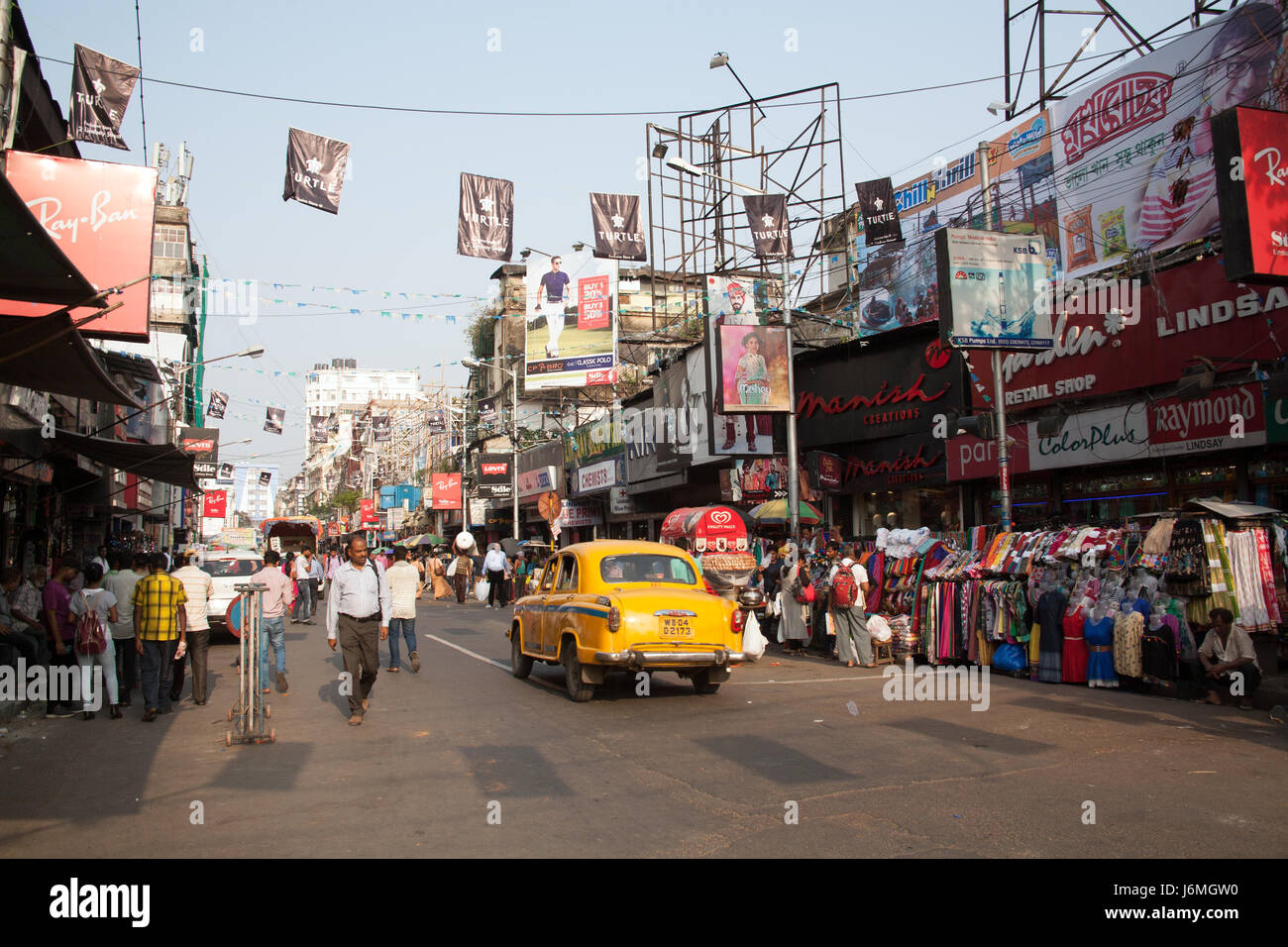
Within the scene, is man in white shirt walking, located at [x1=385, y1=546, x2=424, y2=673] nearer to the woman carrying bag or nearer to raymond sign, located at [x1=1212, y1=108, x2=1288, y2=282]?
the woman carrying bag

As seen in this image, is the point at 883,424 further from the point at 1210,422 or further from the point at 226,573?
the point at 226,573

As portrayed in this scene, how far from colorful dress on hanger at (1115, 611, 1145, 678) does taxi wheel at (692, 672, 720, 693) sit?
16.4 ft

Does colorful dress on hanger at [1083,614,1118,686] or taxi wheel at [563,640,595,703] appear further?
colorful dress on hanger at [1083,614,1118,686]

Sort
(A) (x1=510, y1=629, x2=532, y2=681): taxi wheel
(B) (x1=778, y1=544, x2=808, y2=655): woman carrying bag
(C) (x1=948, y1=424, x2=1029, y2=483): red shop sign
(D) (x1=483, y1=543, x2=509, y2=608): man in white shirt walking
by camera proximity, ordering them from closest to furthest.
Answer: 1. (A) (x1=510, y1=629, x2=532, y2=681): taxi wheel
2. (B) (x1=778, y1=544, x2=808, y2=655): woman carrying bag
3. (C) (x1=948, y1=424, x2=1029, y2=483): red shop sign
4. (D) (x1=483, y1=543, x2=509, y2=608): man in white shirt walking

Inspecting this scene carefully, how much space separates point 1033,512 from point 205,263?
2227 inches

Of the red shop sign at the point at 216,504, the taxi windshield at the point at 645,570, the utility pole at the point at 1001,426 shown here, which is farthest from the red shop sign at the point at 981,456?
the red shop sign at the point at 216,504

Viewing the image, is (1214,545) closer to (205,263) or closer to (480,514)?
(480,514)

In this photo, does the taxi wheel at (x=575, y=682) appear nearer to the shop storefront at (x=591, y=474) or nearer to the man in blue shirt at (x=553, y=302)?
the shop storefront at (x=591, y=474)

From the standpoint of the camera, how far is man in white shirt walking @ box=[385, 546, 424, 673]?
1470 centimetres

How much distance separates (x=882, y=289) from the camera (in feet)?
108

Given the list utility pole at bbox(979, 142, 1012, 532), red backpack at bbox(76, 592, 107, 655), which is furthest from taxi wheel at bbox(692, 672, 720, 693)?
red backpack at bbox(76, 592, 107, 655)

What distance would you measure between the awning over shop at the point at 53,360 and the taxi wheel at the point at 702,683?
25.5ft

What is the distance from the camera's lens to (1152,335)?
16141 millimetres

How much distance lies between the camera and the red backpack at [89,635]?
10859mm
